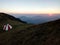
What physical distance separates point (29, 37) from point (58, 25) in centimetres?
486

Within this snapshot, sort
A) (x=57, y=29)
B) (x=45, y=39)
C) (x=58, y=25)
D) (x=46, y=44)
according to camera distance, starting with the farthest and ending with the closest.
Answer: (x=58, y=25), (x=57, y=29), (x=45, y=39), (x=46, y=44)

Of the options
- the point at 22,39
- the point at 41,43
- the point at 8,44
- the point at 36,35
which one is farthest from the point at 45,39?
the point at 8,44

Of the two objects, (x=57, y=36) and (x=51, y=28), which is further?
(x=51, y=28)

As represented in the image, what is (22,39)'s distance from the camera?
2195 centimetres

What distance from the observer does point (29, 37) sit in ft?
71.9

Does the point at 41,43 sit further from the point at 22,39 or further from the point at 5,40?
the point at 5,40

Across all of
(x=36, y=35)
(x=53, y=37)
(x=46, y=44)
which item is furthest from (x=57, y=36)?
(x=36, y=35)

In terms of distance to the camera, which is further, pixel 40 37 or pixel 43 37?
pixel 40 37

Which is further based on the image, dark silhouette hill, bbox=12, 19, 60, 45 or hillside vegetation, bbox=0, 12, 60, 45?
hillside vegetation, bbox=0, 12, 60, 45

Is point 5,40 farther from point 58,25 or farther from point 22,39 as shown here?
point 58,25

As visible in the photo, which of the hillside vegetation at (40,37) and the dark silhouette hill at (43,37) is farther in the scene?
the hillside vegetation at (40,37)

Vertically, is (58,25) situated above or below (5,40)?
above

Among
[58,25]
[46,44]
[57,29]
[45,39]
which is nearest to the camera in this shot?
[46,44]

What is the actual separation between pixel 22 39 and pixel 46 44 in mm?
4552
